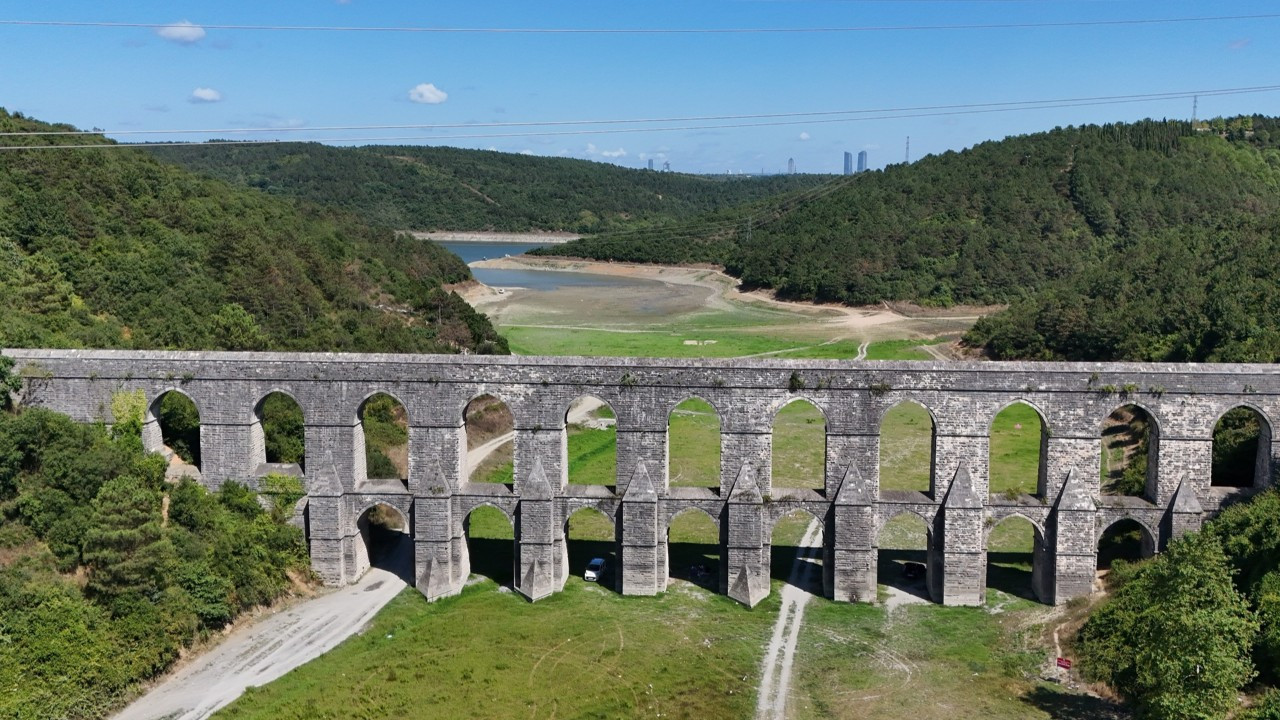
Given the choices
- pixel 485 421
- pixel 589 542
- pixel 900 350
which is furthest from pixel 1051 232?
pixel 589 542

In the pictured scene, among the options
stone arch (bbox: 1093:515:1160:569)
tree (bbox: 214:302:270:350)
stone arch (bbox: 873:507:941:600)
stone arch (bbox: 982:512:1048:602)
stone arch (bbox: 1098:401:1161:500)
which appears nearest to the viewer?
stone arch (bbox: 1098:401:1161:500)

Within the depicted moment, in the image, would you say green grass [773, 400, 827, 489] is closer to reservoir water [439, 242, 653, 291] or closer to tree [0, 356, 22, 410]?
tree [0, 356, 22, 410]

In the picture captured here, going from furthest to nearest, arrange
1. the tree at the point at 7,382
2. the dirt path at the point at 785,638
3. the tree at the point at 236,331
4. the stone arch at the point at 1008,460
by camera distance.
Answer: the tree at the point at 236,331, the stone arch at the point at 1008,460, the tree at the point at 7,382, the dirt path at the point at 785,638

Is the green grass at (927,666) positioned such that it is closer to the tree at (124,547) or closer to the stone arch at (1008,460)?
the stone arch at (1008,460)

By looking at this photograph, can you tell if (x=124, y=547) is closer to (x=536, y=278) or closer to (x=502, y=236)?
(x=536, y=278)

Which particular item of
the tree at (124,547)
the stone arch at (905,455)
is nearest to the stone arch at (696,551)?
the stone arch at (905,455)

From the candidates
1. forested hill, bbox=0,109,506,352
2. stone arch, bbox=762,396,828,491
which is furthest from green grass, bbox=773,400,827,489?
forested hill, bbox=0,109,506,352
